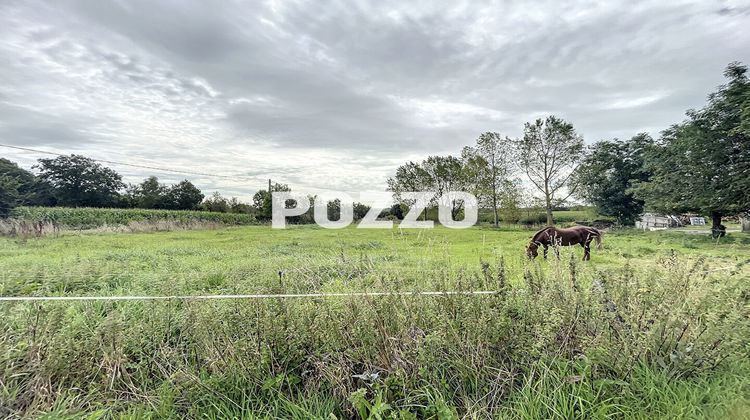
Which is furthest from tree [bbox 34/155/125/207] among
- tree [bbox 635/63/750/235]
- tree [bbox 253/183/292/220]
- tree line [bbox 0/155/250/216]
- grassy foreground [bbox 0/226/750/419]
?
tree [bbox 635/63/750/235]

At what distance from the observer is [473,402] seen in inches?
80.5

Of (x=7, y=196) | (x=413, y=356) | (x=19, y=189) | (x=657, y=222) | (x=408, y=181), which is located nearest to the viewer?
(x=413, y=356)

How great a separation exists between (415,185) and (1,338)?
136ft

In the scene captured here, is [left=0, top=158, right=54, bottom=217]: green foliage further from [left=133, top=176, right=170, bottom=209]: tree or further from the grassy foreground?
the grassy foreground

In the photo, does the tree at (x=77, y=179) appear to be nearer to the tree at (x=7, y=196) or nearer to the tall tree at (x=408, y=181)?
the tree at (x=7, y=196)

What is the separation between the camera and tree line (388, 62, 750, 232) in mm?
14656

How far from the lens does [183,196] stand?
30062 millimetres

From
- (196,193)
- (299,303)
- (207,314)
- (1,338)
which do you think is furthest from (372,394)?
(196,193)

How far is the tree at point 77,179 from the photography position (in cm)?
2022

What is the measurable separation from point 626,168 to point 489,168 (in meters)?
10.5

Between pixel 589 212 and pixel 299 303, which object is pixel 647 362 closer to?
pixel 299 303

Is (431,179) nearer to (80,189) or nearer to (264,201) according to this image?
(264,201)

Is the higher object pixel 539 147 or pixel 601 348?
pixel 539 147

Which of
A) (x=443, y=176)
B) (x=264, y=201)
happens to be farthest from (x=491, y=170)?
(x=264, y=201)
